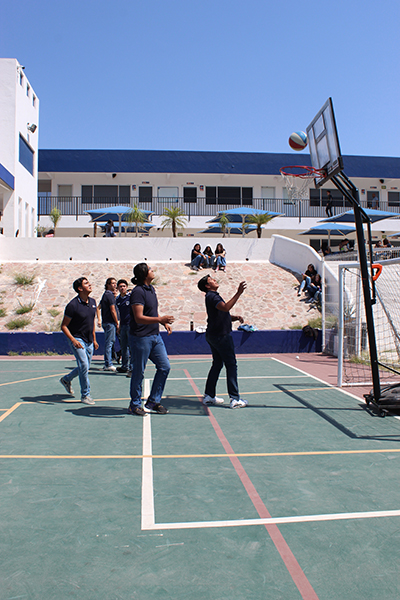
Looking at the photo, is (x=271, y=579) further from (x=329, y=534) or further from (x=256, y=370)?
(x=256, y=370)

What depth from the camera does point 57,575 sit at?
302cm

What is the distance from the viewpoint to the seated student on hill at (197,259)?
22375 mm

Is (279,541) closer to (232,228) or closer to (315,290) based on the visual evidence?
(315,290)

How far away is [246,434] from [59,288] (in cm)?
1528

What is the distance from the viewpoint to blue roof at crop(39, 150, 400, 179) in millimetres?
34281

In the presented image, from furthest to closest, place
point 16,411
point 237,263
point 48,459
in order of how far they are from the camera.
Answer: point 237,263
point 16,411
point 48,459

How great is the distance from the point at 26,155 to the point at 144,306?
Result: 23942 mm

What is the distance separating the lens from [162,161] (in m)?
34.8

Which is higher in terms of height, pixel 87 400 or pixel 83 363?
pixel 83 363

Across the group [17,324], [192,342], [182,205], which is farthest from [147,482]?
[182,205]

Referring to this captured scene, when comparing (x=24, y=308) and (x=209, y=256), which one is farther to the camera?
(x=209, y=256)

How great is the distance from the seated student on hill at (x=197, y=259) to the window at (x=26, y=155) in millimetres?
11116

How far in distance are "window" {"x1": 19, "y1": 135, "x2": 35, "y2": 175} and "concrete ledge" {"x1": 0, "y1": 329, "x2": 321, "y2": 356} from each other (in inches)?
588

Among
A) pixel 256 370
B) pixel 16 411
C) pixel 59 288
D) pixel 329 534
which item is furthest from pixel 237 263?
pixel 329 534
